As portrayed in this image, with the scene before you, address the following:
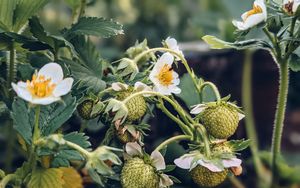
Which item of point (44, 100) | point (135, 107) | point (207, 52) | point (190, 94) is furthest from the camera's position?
point (207, 52)

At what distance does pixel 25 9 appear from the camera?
3.31 feet

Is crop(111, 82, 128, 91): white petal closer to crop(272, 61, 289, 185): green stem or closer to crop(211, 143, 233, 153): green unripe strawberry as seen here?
crop(211, 143, 233, 153): green unripe strawberry

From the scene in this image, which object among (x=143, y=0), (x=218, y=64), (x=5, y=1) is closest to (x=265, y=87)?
(x=218, y=64)

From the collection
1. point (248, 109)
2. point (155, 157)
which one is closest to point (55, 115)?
point (155, 157)

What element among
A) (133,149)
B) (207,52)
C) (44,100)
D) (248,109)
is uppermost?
(44,100)

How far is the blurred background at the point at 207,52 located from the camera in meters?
1.61

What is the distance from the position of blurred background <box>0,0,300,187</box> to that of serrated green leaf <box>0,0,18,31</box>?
0.31 m

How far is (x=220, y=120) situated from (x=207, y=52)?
87 centimetres

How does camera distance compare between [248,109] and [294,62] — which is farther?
[248,109]

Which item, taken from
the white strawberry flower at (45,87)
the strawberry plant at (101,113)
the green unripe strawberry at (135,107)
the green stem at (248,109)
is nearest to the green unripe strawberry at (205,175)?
the strawberry plant at (101,113)

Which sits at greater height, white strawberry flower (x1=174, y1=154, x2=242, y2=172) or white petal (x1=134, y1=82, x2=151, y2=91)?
white petal (x1=134, y1=82, x2=151, y2=91)

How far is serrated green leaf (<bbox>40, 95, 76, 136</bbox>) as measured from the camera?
0.91 m

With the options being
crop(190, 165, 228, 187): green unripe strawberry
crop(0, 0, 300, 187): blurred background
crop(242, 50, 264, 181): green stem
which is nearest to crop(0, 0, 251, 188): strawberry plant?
crop(190, 165, 228, 187): green unripe strawberry

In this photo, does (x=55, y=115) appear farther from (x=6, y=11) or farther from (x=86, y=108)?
(x=6, y=11)
